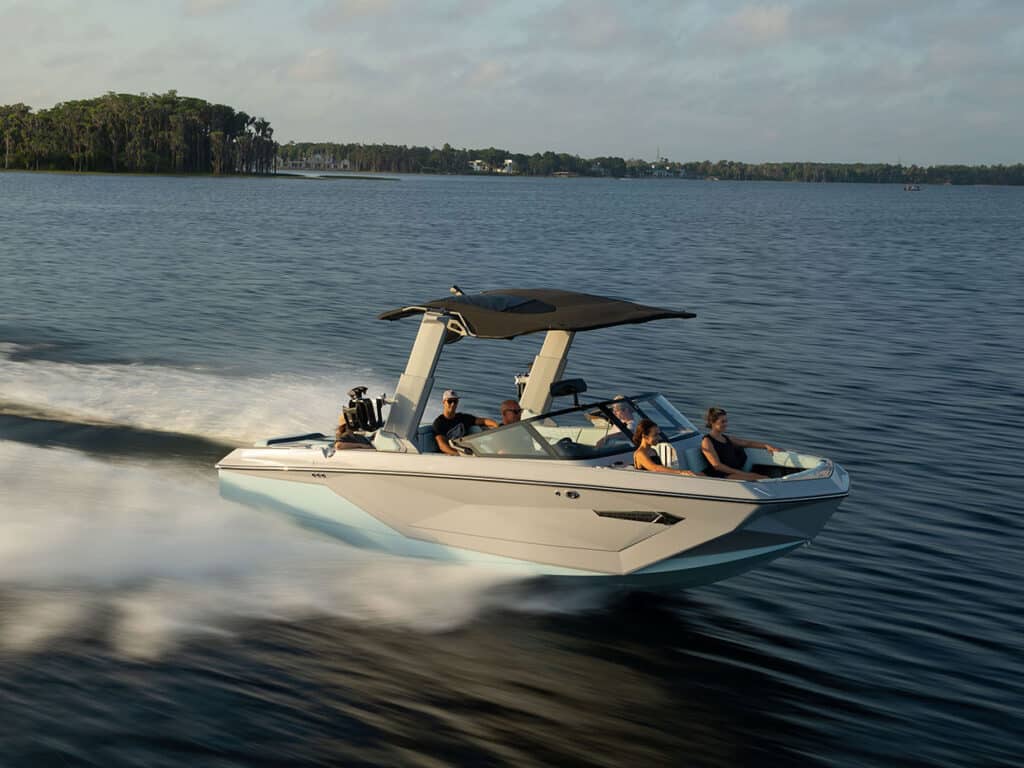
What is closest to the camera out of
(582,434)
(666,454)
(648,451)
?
(648,451)

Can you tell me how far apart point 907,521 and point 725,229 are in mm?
61717

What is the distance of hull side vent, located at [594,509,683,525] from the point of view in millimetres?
8883

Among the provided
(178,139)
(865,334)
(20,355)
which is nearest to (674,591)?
(20,355)

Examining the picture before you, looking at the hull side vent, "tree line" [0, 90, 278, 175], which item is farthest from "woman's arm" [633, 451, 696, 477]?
Answer: "tree line" [0, 90, 278, 175]

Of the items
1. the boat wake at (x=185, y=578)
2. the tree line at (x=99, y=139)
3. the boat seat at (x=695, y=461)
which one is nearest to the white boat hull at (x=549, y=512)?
the boat wake at (x=185, y=578)

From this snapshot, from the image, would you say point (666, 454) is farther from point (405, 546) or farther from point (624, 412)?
point (405, 546)

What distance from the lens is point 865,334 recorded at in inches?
971

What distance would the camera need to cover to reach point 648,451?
9.24 meters

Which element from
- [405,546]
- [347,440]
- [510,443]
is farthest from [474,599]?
[347,440]

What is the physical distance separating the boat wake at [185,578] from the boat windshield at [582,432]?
1280mm

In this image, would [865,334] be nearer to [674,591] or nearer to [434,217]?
[674,591]

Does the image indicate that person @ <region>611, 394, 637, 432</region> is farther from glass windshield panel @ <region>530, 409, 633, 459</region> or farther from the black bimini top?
the black bimini top

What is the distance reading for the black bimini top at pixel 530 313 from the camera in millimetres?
9531

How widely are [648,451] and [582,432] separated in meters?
0.87
